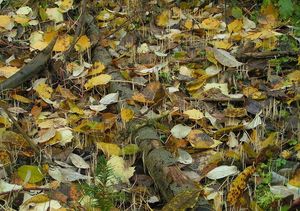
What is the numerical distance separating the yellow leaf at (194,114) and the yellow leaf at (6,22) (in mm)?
1658

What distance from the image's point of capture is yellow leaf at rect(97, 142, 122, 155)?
2701 mm

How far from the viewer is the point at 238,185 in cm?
239

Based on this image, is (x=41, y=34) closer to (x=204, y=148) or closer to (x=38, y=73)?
(x=38, y=73)

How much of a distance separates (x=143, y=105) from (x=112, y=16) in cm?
136

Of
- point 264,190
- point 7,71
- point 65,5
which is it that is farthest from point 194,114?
point 65,5

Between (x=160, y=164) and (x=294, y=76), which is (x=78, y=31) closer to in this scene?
(x=294, y=76)

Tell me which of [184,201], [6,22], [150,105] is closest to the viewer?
[184,201]

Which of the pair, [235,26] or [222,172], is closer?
[222,172]

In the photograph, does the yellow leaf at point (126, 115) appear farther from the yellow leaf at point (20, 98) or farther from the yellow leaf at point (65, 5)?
the yellow leaf at point (65, 5)

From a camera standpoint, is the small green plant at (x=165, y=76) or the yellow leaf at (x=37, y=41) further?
the yellow leaf at (x=37, y=41)

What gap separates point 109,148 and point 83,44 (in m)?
1.19

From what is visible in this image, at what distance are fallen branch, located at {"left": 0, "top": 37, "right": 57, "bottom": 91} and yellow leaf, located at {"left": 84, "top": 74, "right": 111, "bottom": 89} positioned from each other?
1.00 feet

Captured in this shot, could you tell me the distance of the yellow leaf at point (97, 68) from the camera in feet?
11.4

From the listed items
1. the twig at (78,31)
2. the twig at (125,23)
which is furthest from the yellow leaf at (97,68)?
the twig at (125,23)
